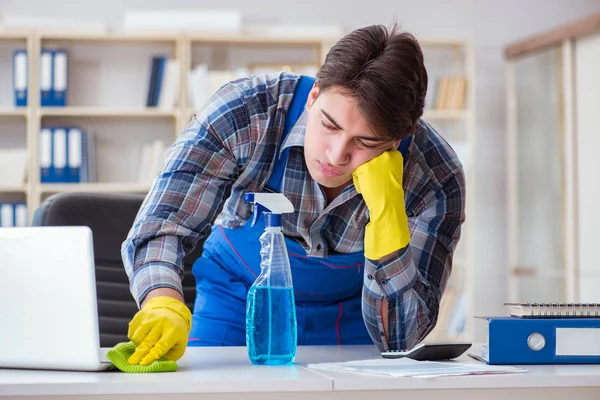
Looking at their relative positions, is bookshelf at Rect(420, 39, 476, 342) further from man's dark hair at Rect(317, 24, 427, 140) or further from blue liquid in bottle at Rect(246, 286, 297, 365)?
blue liquid in bottle at Rect(246, 286, 297, 365)

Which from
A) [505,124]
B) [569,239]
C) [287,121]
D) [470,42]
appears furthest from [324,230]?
[505,124]

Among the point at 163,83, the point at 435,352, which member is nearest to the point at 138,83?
the point at 163,83

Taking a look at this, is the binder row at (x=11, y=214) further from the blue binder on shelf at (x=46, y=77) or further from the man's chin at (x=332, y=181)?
the man's chin at (x=332, y=181)

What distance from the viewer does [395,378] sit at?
1001 millimetres

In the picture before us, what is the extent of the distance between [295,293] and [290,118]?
348 mm

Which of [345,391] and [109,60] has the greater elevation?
[109,60]

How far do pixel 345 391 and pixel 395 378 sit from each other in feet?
0.22

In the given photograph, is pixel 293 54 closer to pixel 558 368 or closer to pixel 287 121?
pixel 287 121

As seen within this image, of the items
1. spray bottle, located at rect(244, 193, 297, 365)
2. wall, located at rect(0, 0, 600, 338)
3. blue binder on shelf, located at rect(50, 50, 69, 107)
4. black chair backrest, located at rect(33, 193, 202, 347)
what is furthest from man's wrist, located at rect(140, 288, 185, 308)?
wall, located at rect(0, 0, 600, 338)

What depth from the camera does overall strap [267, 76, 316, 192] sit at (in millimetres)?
1567

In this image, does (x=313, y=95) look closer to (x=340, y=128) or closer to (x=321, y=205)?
(x=340, y=128)

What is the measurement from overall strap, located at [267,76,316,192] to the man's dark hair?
0.58ft

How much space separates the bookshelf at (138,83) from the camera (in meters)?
4.42

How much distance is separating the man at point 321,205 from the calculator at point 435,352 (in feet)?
0.65
